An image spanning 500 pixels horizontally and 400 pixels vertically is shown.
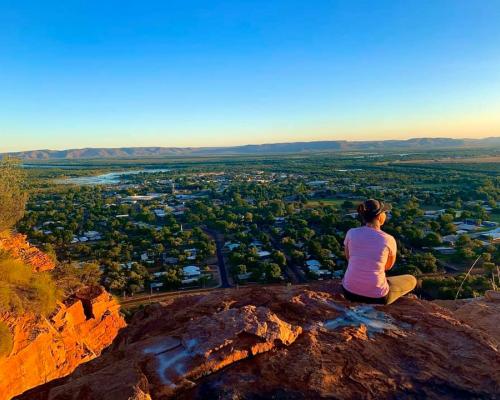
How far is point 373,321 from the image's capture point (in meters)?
5.39

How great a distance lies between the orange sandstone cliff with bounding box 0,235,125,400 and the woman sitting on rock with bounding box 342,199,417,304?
922 cm

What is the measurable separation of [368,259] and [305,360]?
1744 millimetres

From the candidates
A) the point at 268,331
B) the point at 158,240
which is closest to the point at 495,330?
the point at 268,331

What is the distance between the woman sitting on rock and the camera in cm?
538

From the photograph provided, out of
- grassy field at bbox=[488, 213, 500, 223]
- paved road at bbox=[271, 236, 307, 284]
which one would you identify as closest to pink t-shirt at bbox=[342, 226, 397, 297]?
paved road at bbox=[271, 236, 307, 284]

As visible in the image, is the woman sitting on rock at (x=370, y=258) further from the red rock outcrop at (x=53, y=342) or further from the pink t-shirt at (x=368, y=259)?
the red rock outcrop at (x=53, y=342)

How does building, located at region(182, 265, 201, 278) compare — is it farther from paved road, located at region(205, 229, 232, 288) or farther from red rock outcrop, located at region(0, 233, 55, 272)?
red rock outcrop, located at region(0, 233, 55, 272)

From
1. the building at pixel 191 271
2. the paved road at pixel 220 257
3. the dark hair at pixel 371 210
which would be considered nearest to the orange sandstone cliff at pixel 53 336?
the dark hair at pixel 371 210

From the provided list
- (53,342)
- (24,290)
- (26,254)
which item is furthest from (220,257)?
(53,342)

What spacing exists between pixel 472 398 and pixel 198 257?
32628 millimetres

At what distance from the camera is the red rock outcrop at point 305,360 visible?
12.6 ft

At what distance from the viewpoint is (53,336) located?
12102 millimetres

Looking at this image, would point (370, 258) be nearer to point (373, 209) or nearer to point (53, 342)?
point (373, 209)

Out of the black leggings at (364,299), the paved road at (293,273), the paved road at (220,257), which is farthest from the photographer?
the paved road at (293,273)
